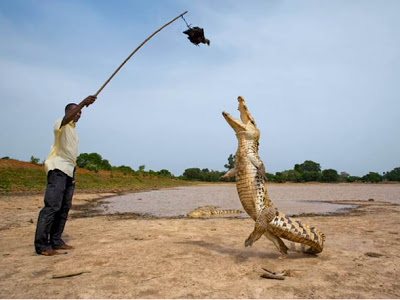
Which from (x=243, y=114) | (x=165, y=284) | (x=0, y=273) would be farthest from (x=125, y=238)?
(x=243, y=114)

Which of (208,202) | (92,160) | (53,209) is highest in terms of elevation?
(92,160)

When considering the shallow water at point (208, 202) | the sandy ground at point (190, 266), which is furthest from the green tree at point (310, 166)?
the sandy ground at point (190, 266)

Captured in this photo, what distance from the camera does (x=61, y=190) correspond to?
4.90 meters

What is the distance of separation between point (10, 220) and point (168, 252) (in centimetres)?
598

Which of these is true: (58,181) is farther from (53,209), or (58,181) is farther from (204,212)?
(204,212)

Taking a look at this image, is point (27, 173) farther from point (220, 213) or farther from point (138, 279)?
point (138, 279)

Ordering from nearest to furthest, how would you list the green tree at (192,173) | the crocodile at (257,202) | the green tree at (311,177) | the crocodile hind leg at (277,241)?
1. the crocodile at (257,202)
2. the crocodile hind leg at (277,241)
3. the green tree at (311,177)
4. the green tree at (192,173)

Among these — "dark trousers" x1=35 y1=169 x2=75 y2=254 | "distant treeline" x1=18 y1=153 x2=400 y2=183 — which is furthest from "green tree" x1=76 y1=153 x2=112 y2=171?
"dark trousers" x1=35 y1=169 x2=75 y2=254

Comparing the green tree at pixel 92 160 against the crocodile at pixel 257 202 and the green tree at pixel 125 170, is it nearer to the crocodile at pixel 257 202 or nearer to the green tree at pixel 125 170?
the green tree at pixel 125 170

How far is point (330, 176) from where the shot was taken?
2309 inches

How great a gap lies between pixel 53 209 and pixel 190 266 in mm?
2443

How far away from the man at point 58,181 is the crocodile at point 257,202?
8.56 ft

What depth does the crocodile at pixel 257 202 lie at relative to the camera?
4391 millimetres

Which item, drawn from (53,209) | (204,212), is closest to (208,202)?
(204,212)
